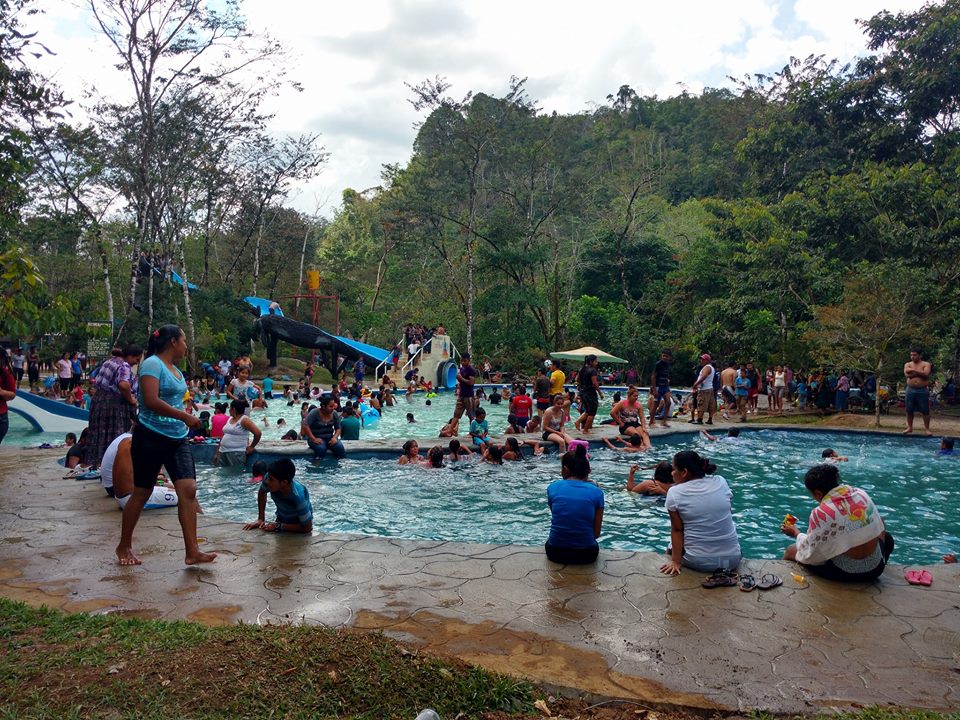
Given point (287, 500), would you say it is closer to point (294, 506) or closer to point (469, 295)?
point (294, 506)

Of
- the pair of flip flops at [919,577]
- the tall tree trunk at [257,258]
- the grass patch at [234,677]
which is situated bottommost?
the grass patch at [234,677]

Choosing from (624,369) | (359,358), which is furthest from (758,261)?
(359,358)

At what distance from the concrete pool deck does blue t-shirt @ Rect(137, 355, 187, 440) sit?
1050mm

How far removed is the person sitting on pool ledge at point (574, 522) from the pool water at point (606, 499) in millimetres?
2189

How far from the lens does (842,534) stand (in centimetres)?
509

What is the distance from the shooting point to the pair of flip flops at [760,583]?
496 centimetres

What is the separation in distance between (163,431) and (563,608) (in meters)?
2.99

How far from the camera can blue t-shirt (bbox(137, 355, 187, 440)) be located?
4898 millimetres

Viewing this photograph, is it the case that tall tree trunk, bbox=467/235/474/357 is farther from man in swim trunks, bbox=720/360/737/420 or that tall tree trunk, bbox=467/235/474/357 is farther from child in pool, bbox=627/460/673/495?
child in pool, bbox=627/460/673/495

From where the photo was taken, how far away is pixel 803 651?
396 centimetres

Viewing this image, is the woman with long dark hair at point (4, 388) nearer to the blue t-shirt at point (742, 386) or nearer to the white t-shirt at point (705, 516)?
the white t-shirt at point (705, 516)

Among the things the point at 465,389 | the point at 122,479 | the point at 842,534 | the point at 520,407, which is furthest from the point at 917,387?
the point at 122,479

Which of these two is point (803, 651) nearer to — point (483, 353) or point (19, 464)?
point (19, 464)

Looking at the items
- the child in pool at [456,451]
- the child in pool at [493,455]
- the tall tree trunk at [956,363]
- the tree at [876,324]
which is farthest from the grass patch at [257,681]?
the tall tree trunk at [956,363]
